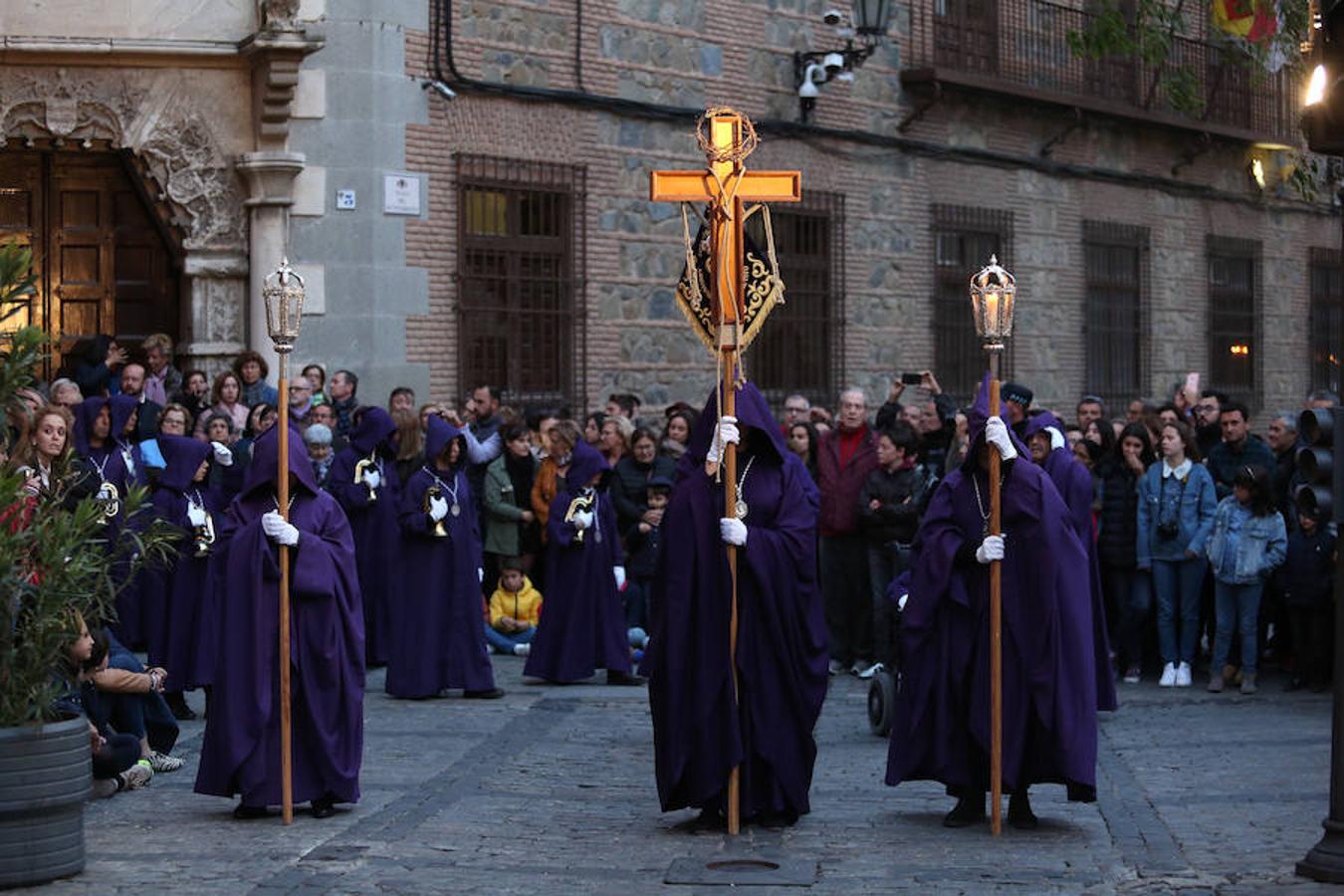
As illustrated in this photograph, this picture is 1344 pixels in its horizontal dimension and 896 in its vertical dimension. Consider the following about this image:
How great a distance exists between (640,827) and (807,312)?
13.0m

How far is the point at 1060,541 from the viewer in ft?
33.8

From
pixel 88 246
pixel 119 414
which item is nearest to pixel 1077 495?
pixel 119 414

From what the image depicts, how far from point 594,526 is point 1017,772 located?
6.22m

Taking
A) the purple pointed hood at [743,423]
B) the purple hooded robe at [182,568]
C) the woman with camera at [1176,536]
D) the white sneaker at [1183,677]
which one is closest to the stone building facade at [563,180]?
the purple hooded robe at [182,568]

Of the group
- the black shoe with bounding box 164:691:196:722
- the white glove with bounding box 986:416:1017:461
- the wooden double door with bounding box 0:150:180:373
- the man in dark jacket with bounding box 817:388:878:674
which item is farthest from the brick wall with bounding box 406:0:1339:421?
the white glove with bounding box 986:416:1017:461

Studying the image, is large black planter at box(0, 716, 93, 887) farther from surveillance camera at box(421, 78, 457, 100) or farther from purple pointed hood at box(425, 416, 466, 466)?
surveillance camera at box(421, 78, 457, 100)

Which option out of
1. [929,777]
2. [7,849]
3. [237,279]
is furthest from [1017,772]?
[237,279]

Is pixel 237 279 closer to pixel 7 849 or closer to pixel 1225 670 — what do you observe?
pixel 1225 670

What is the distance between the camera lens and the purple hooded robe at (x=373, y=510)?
1611cm

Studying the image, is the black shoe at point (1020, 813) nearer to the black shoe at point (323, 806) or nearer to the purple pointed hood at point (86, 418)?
the black shoe at point (323, 806)

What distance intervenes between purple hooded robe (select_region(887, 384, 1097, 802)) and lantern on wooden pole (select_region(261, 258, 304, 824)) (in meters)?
2.66

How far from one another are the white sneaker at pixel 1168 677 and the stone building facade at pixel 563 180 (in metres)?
6.31

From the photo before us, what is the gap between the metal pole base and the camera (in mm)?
8742

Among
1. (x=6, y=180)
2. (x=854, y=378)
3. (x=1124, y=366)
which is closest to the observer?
(x=6, y=180)
